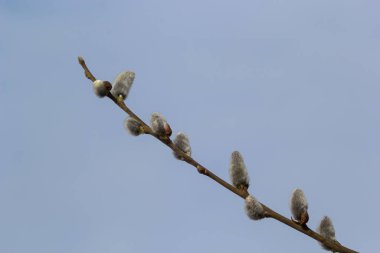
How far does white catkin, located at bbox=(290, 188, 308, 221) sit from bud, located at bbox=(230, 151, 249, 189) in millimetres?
224

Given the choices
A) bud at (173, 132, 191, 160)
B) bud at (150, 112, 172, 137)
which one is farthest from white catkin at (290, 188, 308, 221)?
bud at (150, 112, 172, 137)

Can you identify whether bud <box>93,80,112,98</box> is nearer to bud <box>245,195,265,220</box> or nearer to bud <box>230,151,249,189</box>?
bud <box>230,151,249,189</box>

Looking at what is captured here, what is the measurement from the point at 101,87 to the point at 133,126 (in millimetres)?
228

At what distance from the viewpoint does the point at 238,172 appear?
2.70 m

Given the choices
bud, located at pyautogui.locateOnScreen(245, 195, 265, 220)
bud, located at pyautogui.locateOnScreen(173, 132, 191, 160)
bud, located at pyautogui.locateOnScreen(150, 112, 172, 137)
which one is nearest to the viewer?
bud, located at pyautogui.locateOnScreen(245, 195, 265, 220)

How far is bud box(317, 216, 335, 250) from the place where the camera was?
2.79 metres

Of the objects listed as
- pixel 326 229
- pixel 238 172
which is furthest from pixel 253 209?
pixel 326 229

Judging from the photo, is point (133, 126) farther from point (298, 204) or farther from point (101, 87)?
point (298, 204)

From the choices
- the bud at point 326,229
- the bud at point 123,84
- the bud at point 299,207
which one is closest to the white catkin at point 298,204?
the bud at point 299,207

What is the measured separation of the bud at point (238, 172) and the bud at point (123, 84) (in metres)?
0.59

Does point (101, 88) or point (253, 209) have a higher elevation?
point (101, 88)

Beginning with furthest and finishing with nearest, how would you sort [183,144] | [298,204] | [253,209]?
[183,144]
[298,204]
[253,209]

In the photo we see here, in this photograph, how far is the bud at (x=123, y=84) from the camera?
2867mm

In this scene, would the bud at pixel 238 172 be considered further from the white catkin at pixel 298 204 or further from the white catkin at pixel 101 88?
the white catkin at pixel 101 88
